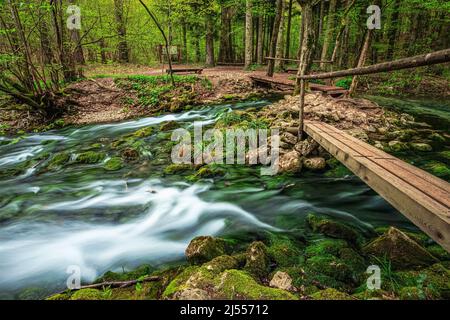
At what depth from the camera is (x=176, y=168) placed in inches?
231

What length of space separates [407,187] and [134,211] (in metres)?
3.84

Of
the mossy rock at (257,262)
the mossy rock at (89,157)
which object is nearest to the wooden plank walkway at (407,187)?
the mossy rock at (257,262)

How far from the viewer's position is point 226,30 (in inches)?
831

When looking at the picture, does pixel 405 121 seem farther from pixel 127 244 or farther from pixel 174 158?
pixel 127 244

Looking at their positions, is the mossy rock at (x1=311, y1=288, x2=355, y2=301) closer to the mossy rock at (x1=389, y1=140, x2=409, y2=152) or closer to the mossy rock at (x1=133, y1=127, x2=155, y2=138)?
the mossy rock at (x1=389, y1=140, x2=409, y2=152)

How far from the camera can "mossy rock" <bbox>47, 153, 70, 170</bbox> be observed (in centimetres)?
666

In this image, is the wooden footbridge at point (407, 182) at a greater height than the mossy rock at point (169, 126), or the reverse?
the wooden footbridge at point (407, 182)

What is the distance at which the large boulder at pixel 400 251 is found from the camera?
106 inches

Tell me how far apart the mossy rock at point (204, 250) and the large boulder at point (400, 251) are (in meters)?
1.62

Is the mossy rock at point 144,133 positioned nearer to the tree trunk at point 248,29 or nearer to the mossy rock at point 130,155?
the mossy rock at point 130,155

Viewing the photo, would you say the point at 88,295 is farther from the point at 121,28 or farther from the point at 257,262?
the point at 121,28

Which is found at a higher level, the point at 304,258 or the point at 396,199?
the point at 396,199
